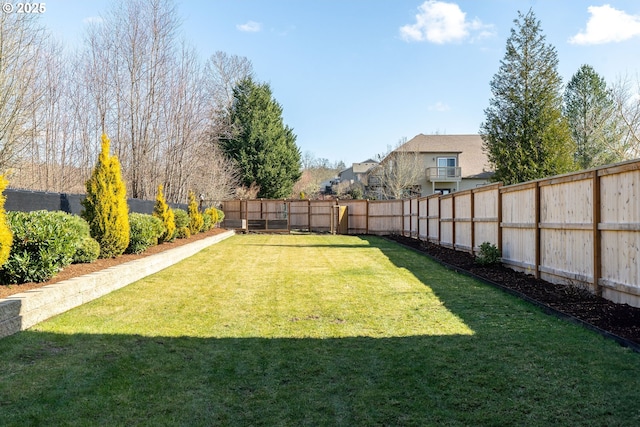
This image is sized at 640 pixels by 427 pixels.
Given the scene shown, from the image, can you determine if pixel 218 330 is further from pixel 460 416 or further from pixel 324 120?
pixel 324 120

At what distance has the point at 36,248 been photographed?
17.9 ft

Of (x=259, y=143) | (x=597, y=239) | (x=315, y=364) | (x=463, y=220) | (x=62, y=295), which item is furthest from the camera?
(x=259, y=143)

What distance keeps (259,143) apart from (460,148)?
50.4 ft

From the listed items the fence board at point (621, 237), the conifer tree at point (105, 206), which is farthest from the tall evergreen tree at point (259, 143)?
the fence board at point (621, 237)

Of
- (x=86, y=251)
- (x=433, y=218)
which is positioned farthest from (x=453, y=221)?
(x=86, y=251)

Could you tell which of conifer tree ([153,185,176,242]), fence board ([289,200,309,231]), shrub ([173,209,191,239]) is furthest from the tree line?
fence board ([289,200,309,231])

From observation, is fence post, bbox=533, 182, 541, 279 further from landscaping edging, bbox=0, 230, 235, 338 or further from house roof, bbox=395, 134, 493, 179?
house roof, bbox=395, 134, 493, 179

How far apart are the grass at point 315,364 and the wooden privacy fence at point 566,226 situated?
36.3 inches

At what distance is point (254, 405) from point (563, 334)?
3.21 m

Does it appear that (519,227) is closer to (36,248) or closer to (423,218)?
(36,248)

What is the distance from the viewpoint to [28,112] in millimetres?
10133

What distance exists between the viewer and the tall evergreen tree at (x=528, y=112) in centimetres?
1778

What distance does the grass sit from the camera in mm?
2748

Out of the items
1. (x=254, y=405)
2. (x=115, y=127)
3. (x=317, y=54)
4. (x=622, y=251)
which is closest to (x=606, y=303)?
(x=622, y=251)
